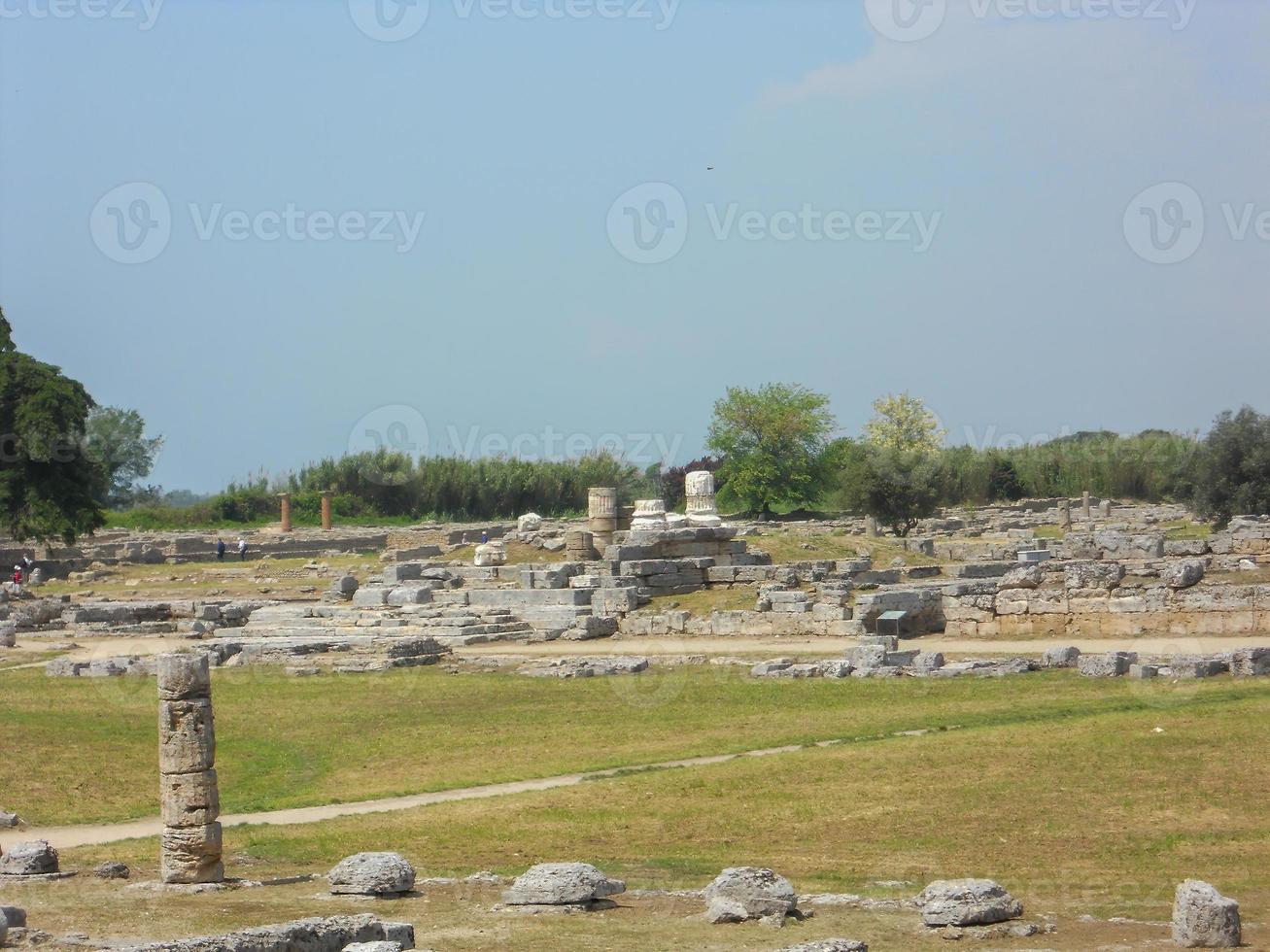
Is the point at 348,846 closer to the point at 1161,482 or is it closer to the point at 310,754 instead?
the point at 310,754

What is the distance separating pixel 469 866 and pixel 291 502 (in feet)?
208

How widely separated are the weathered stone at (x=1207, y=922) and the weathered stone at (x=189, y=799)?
767cm

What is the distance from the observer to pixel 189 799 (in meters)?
13.3

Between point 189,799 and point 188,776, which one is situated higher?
point 188,776

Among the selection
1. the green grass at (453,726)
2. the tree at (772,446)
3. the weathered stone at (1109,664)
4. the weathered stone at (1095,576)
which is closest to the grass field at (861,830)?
the green grass at (453,726)

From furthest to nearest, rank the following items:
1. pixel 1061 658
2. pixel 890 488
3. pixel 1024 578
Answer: pixel 890 488 → pixel 1024 578 → pixel 1061 658

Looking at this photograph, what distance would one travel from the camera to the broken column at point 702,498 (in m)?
37.8

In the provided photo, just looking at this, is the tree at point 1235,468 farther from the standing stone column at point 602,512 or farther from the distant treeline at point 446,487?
the distant treeline at point 446,487

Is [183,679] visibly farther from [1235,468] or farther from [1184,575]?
[1235,468]

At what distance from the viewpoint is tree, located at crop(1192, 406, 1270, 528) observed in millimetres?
44812

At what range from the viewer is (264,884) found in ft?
41.5

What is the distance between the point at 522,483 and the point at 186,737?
64.0 m

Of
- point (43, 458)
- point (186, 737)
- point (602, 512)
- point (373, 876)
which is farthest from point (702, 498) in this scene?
point (373, 876)

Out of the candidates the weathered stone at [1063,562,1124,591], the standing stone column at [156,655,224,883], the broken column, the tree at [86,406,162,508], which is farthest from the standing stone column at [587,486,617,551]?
the tree at [86,406,162,508]
